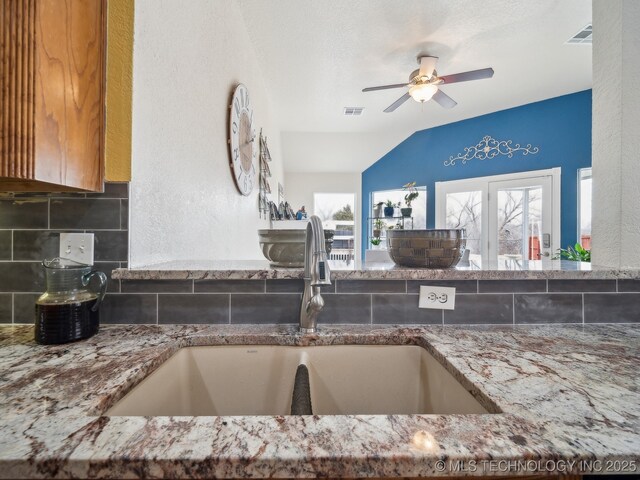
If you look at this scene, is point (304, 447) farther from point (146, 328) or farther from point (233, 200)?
point (233, 200)

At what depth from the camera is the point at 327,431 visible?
0.46 meters

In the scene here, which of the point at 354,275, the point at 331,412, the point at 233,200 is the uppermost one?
the point at 233,200

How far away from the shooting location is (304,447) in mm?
422

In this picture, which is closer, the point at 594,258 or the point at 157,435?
the point at 157,435

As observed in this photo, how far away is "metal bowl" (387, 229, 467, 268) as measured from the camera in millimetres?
998

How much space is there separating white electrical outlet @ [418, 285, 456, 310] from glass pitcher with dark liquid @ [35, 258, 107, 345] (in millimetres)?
923

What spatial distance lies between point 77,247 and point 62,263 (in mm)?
73

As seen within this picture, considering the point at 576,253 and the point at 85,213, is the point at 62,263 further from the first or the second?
the point at 576,253

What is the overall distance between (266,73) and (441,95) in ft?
5.98

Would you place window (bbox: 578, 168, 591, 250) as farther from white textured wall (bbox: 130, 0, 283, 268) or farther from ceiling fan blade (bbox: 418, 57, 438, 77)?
white textured wall (bbox: 130, 0, 283, 268)

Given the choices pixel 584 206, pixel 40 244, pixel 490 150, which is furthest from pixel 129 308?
pixel 490 150

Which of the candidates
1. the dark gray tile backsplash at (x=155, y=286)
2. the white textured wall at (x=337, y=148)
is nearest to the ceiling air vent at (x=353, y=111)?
the white textured wall at (x=337, y=148)

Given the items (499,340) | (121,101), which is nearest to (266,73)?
(121,101)

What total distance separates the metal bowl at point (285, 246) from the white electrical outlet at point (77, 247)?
510 mm
